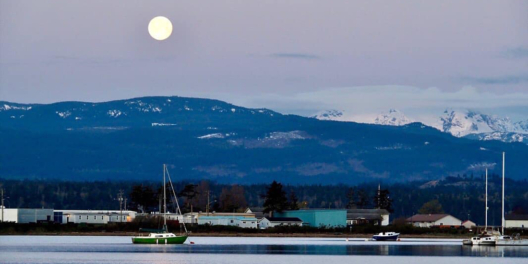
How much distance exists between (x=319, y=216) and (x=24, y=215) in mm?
46944

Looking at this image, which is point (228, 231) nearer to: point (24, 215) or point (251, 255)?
point (24, 215)

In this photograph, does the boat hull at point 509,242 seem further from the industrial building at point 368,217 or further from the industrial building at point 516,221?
the industrial building at point 516,221

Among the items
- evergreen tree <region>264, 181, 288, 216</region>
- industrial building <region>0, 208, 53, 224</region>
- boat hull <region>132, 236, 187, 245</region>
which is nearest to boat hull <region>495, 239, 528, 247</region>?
boat hull <region>132, 236, 187, 245</region>

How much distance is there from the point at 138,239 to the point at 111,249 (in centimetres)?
1546

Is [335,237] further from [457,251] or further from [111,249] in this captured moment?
[111,249]

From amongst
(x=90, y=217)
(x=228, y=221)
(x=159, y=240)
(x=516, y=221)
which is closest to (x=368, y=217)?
(x=516, y=221)

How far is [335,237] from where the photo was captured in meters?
133

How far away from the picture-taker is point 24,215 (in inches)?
6535

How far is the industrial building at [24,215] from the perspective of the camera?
164 metres

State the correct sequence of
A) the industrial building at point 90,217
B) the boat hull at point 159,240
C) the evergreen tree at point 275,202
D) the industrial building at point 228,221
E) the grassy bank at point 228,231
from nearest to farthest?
the boat hull at point 159,240
the grassy bank at point 228,231
the industrial building at point 228,221
the evergreen tree at point 275,202
the industrial building at point 90,217

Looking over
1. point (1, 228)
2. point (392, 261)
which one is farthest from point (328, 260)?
point (1, 228)

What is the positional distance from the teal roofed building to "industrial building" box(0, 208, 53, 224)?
38.7 m

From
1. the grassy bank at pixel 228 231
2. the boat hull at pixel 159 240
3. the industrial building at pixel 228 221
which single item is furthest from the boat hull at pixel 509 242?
the industrial building at pixel 228 221

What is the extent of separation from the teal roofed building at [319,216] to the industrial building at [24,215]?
3868 cm
